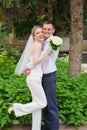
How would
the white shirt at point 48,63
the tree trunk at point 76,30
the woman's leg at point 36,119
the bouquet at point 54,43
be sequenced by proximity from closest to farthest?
1. the bouquet at point 54,43
2. the white shirt at point 48,63
3. the woman's leg at point 36,119
4. the tree trunk at point 76,30

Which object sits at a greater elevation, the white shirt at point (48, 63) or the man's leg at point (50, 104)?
the white shirt at point (48, 63)

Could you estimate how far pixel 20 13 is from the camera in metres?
15.9

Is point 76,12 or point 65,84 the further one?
point 76,12

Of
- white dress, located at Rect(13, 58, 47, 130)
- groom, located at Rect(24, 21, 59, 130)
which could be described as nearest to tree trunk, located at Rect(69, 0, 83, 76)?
groom, located at Rect(24, 21, 59, 130)

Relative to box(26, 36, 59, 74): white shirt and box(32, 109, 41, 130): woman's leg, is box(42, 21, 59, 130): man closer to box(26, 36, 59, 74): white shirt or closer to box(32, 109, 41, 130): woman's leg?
box(26, 36, 59, 74): white shirt

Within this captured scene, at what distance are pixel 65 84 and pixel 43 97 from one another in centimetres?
128

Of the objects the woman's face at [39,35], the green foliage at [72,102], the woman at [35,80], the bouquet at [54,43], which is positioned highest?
the woman's face at [39,35]

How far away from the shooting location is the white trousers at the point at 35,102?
5297 millimetres

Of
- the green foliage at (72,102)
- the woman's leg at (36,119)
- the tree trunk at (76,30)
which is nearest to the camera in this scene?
the woman's leg at (36,119)

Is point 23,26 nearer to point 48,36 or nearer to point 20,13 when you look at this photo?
point 20,13

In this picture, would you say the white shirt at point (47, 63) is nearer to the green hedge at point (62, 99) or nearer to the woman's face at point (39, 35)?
the woman's face at point (39, 35)

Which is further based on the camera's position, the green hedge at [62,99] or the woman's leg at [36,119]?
the green hedge at [62,99]

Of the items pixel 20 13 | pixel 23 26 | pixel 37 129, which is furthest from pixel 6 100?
pixel 23 26

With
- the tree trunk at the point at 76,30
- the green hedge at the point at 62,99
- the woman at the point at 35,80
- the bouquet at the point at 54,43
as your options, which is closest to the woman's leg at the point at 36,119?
the woman at the point at 35,80
